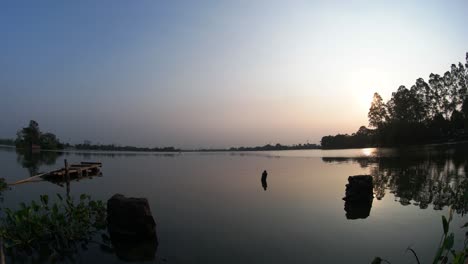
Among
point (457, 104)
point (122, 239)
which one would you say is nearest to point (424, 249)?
point (122, 239)

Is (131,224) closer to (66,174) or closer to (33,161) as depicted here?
(66,174)

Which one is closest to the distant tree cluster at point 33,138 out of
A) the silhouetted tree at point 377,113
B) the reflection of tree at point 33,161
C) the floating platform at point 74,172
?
the reflection of tree at point 33,161

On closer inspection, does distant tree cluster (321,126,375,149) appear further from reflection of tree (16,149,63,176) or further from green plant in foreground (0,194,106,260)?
green plant in foreground (0,194,106,260)

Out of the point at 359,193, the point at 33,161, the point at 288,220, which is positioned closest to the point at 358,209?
the point at 359,193

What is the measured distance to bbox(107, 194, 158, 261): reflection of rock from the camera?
47.8 ft

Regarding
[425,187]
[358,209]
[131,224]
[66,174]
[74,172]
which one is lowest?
[358,209]

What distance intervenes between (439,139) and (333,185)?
2805 inches

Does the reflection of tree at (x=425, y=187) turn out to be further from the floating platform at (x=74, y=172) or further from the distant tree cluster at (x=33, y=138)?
the distant tree cluster at (x=33, y=138)

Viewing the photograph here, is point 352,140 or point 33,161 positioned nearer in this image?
point 33,161

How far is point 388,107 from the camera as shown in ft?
335

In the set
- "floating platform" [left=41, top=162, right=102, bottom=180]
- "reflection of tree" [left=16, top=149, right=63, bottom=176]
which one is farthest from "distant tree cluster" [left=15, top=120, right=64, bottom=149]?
"floating platform" [left=41, top=162, right=102, bottom=180]

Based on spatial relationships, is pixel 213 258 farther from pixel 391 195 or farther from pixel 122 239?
pixel 391 195

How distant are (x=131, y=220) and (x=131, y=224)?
0.17m

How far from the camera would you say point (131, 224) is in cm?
1508
